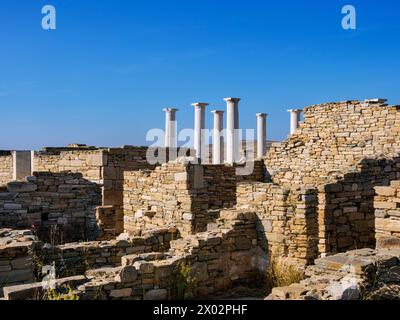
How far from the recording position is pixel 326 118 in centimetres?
1727

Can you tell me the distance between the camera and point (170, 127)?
86.3 feet

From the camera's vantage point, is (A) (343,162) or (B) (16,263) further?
(A) (343,162)

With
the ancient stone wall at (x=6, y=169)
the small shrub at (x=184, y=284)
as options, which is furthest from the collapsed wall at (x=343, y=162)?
the ancient stone wall at (x=6, y=169)

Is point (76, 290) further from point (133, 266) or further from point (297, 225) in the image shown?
point (297, 225)

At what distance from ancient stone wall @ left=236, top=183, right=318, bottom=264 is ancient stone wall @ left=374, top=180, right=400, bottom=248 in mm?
1266

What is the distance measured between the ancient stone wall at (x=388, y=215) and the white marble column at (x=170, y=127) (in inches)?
717

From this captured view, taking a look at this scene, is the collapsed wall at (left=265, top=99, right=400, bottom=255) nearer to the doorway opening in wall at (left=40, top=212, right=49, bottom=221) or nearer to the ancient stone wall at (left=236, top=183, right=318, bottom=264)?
the ancient stone wall at (left=236, top=183, right=318, bottom=264)

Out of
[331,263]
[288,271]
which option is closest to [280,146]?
[288,271]

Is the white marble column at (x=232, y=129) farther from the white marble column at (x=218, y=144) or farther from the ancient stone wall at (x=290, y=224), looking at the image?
the ancient stone wall at (x=290, y=224)

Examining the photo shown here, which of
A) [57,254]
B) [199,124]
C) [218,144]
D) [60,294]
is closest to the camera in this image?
[60,294]

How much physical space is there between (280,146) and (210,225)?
8283mm

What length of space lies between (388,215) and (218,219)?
11.0 ft

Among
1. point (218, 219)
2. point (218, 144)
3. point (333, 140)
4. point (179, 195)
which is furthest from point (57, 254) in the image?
point (218, 144)

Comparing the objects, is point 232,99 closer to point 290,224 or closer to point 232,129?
point 232,129
